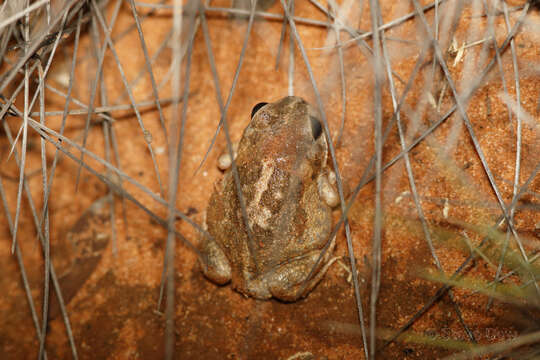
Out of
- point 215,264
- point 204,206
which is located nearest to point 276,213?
point 215,264

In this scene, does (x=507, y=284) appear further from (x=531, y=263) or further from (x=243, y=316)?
(x=243, y=316)

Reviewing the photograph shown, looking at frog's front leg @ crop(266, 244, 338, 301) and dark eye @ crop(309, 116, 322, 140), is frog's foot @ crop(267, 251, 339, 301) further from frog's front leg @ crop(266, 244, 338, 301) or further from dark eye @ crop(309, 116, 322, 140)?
dark eye @ crop(309, 116, 322, 140)

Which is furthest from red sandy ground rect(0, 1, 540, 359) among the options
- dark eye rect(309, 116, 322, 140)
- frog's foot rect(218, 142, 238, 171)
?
dark eye rect(309, 116, 322, 140)

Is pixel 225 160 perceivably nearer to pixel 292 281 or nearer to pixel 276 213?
pixel 276 213

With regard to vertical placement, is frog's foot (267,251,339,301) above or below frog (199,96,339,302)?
below

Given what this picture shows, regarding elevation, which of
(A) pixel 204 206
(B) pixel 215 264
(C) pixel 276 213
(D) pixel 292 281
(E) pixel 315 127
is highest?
(E) pixel 315 127

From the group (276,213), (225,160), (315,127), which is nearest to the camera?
(276,213)

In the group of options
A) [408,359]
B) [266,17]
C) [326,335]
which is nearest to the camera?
[408,359]

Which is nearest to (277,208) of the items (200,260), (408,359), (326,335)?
(200,260)
